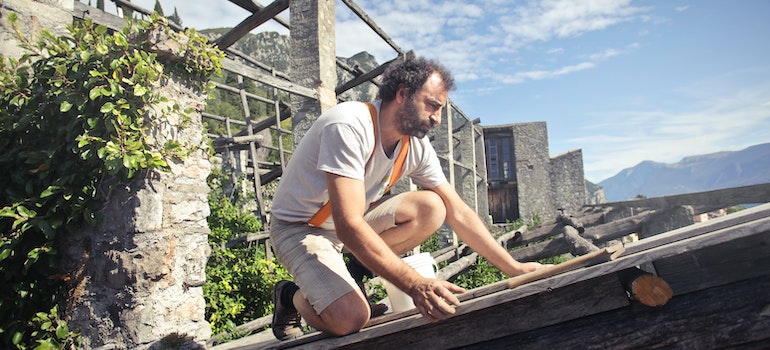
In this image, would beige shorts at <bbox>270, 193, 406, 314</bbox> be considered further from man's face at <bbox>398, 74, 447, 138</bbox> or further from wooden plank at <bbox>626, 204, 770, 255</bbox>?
wooden plank at <bbox>626, 204, 770, 255</bbox>

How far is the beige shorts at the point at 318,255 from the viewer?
2.17 m

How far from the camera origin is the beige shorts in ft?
7.13

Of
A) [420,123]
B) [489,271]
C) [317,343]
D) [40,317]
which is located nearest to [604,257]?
[420,123]

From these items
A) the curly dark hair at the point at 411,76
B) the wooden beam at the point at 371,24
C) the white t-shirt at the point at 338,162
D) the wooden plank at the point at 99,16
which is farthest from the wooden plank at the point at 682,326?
the wooden beam at the point at 371,24

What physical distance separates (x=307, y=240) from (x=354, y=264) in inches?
18.3

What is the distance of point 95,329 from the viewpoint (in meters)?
2.92

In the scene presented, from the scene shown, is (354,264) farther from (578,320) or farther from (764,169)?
(764,169)

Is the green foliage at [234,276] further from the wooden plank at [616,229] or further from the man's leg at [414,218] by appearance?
the wooden plank at [616,229]

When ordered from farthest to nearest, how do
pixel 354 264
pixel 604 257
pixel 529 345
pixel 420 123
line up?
pixel 354 264, pixel 420 123, pixel 529 345, pixel 604 257

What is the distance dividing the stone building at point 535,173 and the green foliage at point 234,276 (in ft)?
47.4

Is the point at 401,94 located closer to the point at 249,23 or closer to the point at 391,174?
the point at 391,174

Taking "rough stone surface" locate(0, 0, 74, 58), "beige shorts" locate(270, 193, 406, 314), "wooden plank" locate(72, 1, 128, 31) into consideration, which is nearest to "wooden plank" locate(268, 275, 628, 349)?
"beige shorts" locate(270, 193, 406, 314)

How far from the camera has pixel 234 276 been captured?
497cm

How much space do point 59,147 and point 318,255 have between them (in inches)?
75.8
